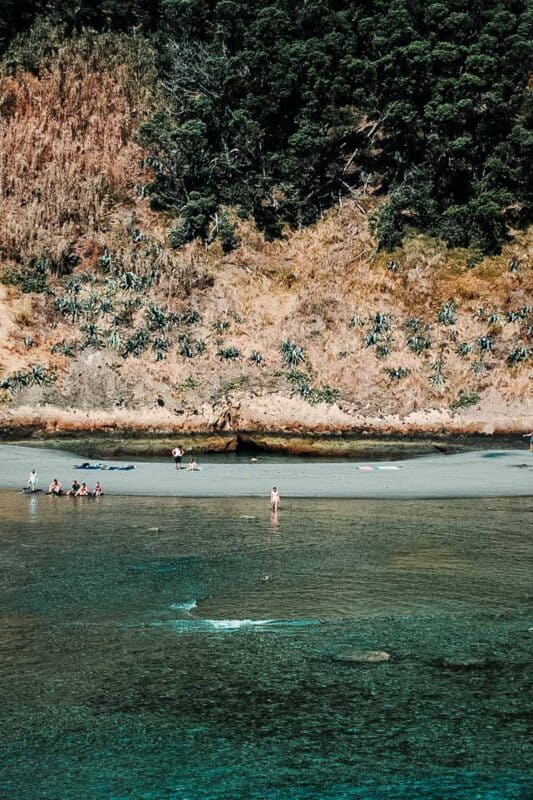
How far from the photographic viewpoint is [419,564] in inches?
989

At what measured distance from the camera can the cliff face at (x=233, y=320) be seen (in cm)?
6488

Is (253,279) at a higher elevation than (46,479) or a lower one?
higher

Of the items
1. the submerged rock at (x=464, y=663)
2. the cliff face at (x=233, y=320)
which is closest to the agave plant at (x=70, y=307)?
the cliff face at (x=233, y=320)

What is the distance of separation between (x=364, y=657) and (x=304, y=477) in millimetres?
26514

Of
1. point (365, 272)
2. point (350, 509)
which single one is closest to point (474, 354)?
point (365, 272)

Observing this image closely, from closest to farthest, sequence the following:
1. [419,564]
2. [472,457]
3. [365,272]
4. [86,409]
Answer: [419,564] → [472,457] → [86,409] → [365,272]

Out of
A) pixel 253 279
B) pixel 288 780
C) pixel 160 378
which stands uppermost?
pixel 253 279

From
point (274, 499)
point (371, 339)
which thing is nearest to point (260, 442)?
point (371, 339)

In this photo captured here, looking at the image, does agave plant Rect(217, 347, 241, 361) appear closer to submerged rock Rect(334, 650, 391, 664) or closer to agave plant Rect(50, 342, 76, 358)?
agave plant Rect(50, 342, 76, 358)

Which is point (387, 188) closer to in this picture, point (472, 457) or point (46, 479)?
point (472, 457)

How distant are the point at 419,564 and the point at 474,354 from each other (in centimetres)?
4556

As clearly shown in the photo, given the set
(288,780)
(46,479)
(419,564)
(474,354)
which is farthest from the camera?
(474,354)

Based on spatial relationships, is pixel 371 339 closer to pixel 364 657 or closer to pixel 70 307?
pixel 70 307

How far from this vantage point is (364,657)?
56.4 ft
